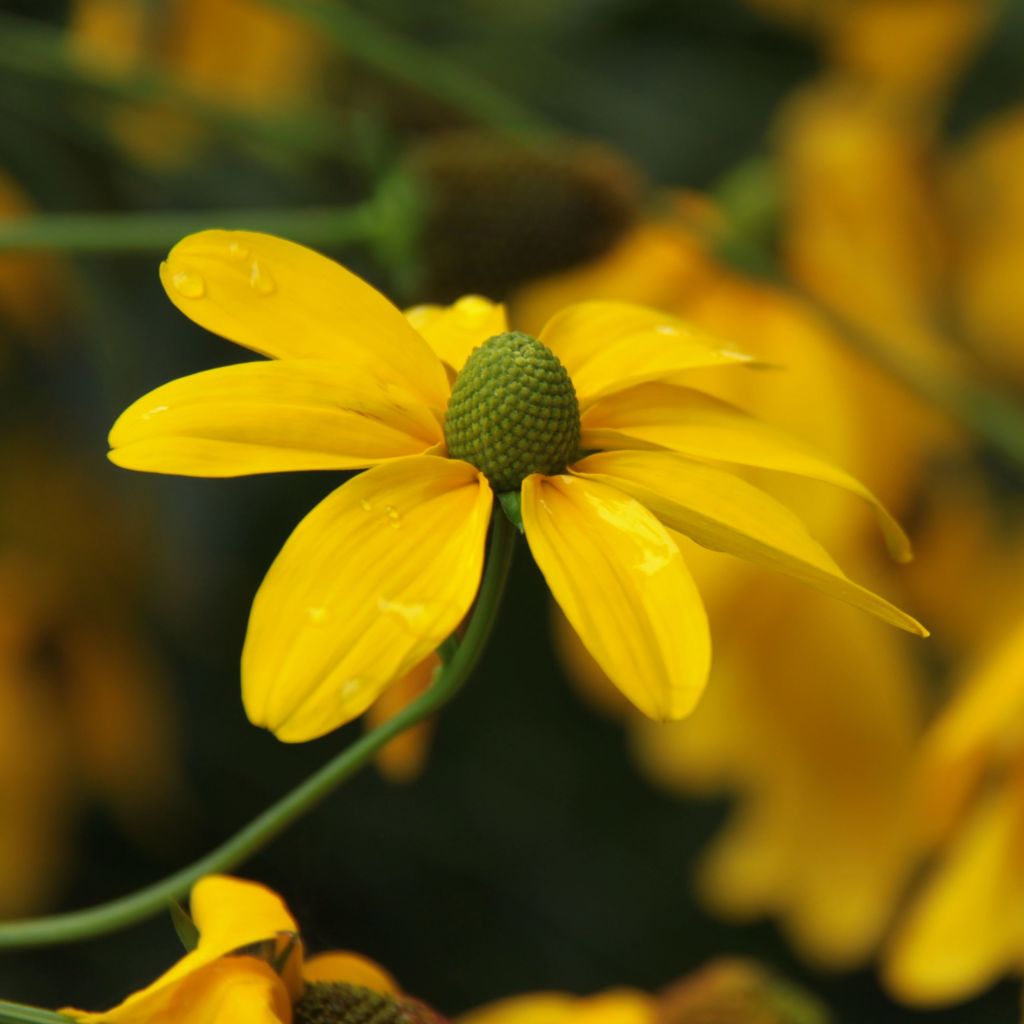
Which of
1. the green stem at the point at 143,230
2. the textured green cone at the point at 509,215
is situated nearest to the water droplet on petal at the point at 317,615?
the green stem at the point at 143,230

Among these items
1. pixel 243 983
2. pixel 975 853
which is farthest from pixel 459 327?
pixel 975 853

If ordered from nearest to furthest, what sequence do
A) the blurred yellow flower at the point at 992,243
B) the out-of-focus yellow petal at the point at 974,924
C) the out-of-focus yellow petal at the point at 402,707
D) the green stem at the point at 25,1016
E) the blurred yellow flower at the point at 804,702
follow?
the green stem at the point at 25,1016 → the out-of-focus yellow petal at the point at 402,707 → the out-of-focus yellow petal at the point at 974,924 → the blurred yellow flower at the point at 804,702 → the blurred yellow flower at the point at 992,243

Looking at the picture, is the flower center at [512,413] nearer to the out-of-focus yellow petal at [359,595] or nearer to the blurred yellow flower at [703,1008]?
the out-of-focus yellow petal at [359,595]

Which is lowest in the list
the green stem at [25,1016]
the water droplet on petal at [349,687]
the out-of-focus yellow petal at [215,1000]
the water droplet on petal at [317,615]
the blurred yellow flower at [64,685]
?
the blurred yellow flower at [64,685]

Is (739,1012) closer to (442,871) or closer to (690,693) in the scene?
(690,693)

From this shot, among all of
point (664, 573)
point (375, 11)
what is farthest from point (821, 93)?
point (664, 573)

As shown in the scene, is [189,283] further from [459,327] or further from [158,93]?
[158,93]

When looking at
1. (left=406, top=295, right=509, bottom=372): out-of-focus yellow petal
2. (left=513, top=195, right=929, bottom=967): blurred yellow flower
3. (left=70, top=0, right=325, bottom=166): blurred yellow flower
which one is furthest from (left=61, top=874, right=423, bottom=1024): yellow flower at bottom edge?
(left=70, top=0, right=325, bottom=166): blurred yellow flower
